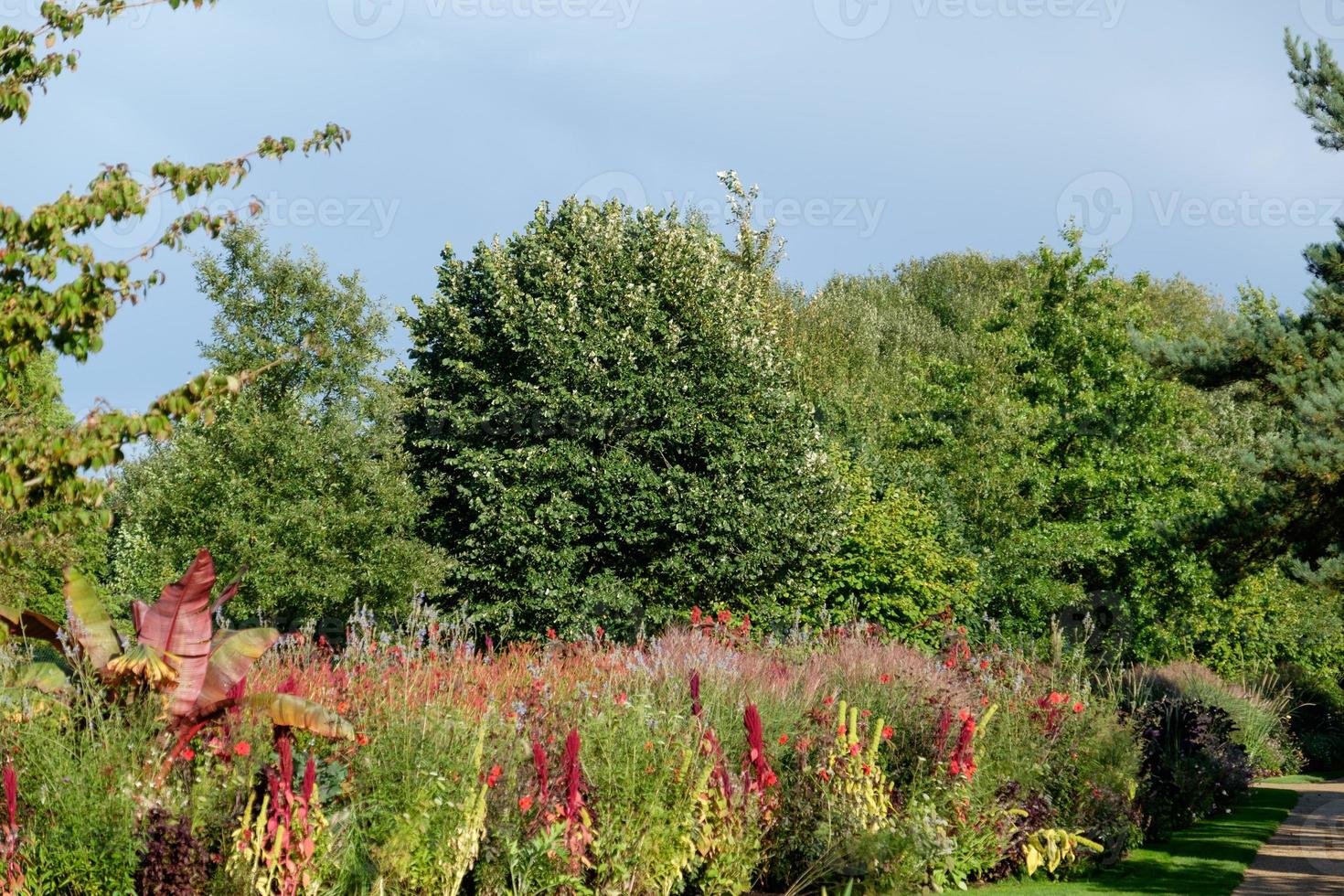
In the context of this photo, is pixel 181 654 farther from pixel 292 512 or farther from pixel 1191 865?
pixel 292 512

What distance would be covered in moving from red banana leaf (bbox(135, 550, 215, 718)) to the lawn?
20.6ft

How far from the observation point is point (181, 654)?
796 centimetres

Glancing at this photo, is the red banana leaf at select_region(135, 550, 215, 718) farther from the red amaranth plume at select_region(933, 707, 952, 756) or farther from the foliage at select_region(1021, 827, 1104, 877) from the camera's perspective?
the foliage at select_region(1021, 827, 1104, 877)

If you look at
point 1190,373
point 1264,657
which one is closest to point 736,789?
point 1190,373

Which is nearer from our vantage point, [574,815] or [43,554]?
[574,815]

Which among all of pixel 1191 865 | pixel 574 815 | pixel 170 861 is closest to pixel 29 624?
pixel 170 861

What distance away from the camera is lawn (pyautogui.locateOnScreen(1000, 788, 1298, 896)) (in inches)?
378

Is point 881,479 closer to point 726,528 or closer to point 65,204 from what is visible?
point 726,528

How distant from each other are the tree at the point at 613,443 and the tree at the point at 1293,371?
28.0 feet

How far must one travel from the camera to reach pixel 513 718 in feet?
27.8

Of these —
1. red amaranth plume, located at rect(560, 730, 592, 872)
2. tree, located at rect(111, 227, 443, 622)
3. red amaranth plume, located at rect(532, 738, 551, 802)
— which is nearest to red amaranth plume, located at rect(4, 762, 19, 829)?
red amaranth plume, located at rect(532, 738, 551, 802)

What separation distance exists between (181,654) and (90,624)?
95 centimetres

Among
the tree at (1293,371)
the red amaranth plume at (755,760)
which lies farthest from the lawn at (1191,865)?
the tree at (1293,371)

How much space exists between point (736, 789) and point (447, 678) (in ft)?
8.49
